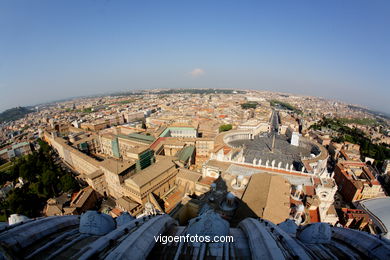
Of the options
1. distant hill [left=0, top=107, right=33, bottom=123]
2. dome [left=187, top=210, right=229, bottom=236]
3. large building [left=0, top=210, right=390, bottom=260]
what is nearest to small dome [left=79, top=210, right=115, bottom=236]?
large building [left=0, top=210, right=390, bottom=260]

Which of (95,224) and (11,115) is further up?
(95,224)

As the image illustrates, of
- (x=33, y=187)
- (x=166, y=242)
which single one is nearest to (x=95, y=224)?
(x=166, y=242)

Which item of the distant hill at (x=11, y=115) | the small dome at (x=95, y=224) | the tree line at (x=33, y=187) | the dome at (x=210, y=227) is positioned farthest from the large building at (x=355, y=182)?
the distant hill at (x=11, y=115)

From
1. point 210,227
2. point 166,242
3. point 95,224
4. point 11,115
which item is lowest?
point 11,115

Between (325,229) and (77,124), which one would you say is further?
(77,124)

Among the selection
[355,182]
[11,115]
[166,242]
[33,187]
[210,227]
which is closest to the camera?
[210,227]

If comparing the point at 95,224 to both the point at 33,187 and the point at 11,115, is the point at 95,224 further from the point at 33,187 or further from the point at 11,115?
the point at 11,115

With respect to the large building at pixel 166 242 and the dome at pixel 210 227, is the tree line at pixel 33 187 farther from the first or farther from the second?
the dome at pixel 210 227

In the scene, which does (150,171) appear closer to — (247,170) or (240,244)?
(247,170)

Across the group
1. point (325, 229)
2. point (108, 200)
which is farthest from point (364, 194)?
point (108, 200)
